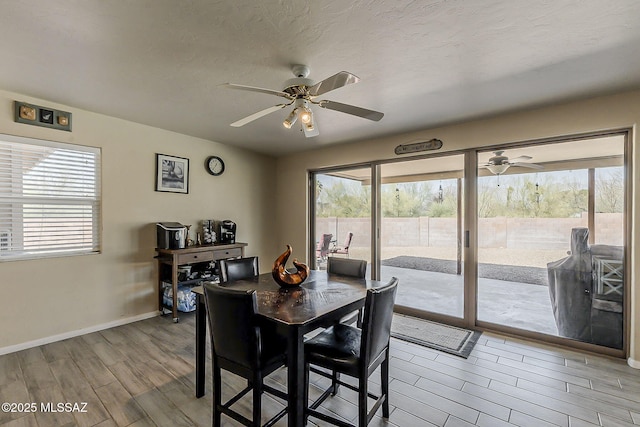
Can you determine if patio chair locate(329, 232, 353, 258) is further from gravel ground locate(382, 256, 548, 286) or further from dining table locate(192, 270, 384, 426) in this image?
dining table locate(192, 270, 384, 426)

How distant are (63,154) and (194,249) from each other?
170 cm

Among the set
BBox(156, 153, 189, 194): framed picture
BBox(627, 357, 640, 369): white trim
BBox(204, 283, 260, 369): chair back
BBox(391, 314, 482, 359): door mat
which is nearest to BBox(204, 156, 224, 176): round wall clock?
BBox(156, 153, 189, 194): framed picture

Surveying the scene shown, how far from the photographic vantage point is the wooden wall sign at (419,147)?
12.0ft

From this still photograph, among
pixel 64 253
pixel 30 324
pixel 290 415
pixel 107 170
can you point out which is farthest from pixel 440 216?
pixel 30 324

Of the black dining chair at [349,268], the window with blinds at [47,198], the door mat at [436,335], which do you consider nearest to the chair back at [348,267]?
the black dining chair at [349,268]

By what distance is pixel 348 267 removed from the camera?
9.27ft

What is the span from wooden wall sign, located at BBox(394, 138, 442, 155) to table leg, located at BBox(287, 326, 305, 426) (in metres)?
3.02

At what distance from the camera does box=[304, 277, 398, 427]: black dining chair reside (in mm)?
1626

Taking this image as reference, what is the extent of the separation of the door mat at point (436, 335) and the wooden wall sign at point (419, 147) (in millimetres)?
2201

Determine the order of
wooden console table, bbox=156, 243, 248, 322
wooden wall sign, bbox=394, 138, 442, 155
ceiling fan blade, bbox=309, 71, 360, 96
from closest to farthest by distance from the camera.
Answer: ceiling fan blade, bbox=309, 71, 360, 96, wooden console table, bbox=156, 243, 248, 322, wooden wall sign, bbox=394, 138, 442, 155

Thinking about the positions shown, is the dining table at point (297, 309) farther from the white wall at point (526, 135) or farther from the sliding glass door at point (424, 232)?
the white wall at point (526, 135)

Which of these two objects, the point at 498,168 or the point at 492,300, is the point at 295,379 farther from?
the point at 498,168

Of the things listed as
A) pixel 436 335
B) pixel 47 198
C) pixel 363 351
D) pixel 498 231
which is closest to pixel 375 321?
pixel 363 351

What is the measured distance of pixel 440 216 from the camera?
375 cm
